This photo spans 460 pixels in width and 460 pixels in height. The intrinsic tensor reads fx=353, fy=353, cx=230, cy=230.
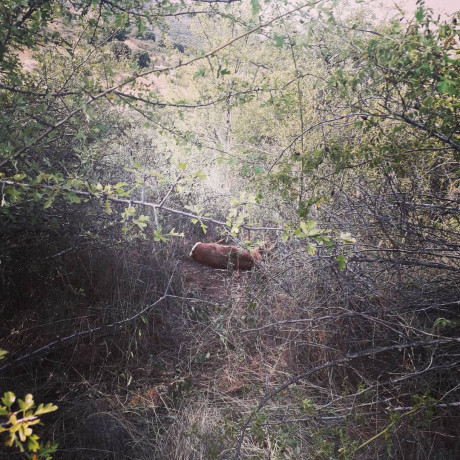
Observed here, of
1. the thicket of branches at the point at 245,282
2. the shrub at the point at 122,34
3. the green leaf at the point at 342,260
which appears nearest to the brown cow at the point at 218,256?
the thicket of branches at the point at 245,282

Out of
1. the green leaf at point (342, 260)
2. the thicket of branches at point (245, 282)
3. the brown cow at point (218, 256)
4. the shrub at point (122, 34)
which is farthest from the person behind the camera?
the brown cow at point (218, 256)

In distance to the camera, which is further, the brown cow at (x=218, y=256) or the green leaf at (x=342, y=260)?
the brown cow at (x=218, y=256)

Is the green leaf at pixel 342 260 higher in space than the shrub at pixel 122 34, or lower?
lower

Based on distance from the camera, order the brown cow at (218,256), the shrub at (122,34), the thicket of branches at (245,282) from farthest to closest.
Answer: the brown cow at (218,256), the shrub at (122,34), the thicket of branches at (245,282)

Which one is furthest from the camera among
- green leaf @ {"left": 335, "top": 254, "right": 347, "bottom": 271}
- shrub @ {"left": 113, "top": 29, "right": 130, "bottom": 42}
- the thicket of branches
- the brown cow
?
the brown cow

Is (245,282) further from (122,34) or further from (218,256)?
(122,34)

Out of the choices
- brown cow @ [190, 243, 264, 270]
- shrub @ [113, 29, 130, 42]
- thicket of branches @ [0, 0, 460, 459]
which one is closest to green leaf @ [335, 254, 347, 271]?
thicket of branches @ [0, 0, 460, 459]

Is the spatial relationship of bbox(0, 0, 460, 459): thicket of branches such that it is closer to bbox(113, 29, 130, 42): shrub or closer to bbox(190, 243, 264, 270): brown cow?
bbox(113, 29, 130, 42): shrub

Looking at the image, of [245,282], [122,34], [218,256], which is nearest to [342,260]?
[245,282]

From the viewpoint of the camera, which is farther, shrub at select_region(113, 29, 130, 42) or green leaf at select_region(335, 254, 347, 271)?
shrub at select_region(113, 29, 130, 42)

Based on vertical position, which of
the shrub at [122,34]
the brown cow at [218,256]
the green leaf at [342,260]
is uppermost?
the shrub at [122,34]

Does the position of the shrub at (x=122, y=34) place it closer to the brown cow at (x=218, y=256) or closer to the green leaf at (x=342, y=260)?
the green leaf at (x=342, y=260)

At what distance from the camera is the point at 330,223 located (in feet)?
9.08

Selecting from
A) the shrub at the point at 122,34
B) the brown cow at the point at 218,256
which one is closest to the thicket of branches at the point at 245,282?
the shrub at the point at 122,34
